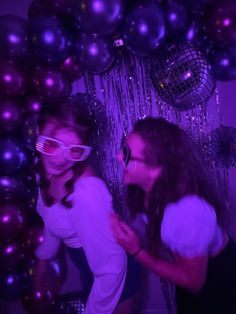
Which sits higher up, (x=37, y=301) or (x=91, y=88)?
(x=91, y=88)

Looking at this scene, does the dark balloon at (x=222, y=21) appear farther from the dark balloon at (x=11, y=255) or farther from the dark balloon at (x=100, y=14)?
the dark balloon at (x=11, y=255)

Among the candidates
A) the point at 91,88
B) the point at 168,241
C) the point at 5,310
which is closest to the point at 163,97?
the point at 91,88

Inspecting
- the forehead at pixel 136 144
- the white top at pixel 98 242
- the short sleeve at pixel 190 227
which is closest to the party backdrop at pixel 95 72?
the forehead at pixel 136 144

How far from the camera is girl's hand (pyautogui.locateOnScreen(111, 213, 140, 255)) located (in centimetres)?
141

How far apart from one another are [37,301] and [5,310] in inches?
38.7

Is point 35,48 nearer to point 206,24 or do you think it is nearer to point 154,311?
point 206,24

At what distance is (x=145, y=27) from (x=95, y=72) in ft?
1.87

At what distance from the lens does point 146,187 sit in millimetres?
1727

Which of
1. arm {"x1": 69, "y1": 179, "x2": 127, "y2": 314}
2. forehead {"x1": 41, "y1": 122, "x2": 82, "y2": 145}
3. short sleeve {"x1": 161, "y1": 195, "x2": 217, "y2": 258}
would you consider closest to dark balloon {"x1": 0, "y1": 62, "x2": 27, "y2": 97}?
forehead {"x1": 41, "y1": 122, "x2": 82, "y2": 145}

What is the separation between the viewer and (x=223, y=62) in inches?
84.8

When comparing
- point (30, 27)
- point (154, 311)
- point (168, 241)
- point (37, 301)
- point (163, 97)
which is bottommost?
point (154, 311)

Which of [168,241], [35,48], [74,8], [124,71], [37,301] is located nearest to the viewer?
[168,241]

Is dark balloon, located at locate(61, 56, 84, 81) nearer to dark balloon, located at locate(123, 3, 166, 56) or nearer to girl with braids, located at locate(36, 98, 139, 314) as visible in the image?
dark balloon, located at locate(123, 3, 166, 56)

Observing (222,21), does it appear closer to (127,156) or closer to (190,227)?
(127,156)
